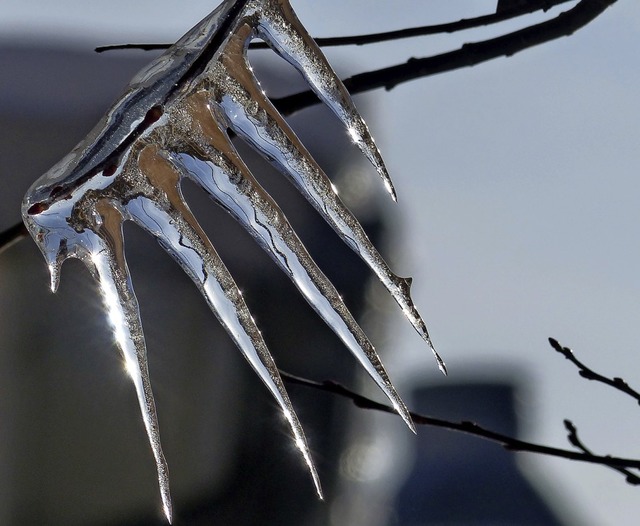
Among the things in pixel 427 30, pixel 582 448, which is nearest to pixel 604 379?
pixel 582 448

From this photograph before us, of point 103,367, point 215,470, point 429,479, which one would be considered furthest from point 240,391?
point 429,479

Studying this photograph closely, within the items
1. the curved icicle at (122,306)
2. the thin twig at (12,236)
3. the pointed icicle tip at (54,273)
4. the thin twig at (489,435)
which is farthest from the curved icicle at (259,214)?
the thin twig at (489,435)

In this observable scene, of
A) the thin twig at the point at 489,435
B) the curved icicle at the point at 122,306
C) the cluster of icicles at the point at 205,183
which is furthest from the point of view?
the thin twig at the point at 489,435

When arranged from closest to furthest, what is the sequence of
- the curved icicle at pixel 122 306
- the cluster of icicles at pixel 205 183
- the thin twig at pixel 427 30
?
the cluster of icicles at pixel 205 183, the curved icicle at pixel 122 306, the thin twig at pixel 427 30

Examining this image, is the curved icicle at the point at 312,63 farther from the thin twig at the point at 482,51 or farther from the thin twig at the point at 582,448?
the thin twig at the point at 582,448

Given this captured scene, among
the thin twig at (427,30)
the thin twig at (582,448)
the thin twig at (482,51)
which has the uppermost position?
the thin twig at (427,30)

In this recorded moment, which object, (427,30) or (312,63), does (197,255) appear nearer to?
(312,63)

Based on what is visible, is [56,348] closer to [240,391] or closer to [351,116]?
[240,391]

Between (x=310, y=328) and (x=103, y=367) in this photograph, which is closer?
(x=103, y=367)

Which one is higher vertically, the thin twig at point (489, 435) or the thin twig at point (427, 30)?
the thin twig at point (427, 30)
